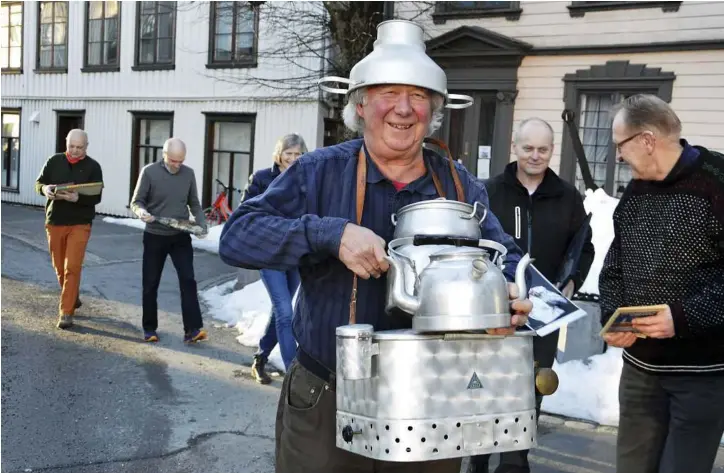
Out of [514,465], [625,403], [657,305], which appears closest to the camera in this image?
[657,305]

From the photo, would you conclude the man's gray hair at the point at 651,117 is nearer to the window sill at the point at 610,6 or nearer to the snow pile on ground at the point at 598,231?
the snow pile on ground at the point at 598,231

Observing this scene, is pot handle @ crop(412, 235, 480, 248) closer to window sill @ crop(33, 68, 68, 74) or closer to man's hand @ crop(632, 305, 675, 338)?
man's hand @ crop(632, 305, 675, 338)

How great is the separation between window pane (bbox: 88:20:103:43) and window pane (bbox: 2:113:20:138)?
4.17 meters

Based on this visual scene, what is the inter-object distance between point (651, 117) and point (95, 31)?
20.2 m

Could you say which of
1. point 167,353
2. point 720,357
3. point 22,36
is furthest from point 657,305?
point 22,36

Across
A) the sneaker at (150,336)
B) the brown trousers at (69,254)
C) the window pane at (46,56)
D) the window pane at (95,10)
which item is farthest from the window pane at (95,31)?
the sneaker at (150,336)

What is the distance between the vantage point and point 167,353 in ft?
22.9

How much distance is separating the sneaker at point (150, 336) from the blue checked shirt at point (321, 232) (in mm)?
5162

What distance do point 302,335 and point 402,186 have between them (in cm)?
61

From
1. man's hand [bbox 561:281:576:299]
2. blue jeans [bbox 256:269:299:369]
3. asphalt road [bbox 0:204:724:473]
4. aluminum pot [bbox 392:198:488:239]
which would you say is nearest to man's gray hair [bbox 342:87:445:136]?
aluminum pot [bbox 392:198:488:239]

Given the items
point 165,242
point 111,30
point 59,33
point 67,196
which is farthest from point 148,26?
point 165,242

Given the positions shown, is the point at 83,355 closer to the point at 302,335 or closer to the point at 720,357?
the point at 302,335

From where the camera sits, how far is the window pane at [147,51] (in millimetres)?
19375

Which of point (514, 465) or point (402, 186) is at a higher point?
point (402, 186)
